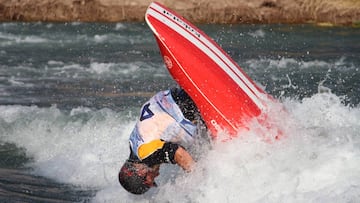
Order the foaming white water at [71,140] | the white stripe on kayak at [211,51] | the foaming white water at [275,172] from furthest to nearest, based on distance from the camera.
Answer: the foaming white water at [71,140] → the white stripe on kayak at [211,51] → the foaming white water at [275,172]

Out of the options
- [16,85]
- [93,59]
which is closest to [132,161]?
[16,85]

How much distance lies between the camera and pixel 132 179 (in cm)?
616

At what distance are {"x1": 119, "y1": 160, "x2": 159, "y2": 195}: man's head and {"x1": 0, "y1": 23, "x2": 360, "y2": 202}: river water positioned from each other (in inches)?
9.9

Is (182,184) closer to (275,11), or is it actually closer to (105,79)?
(105,79)

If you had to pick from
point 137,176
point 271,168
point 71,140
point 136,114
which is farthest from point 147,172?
point 136,114

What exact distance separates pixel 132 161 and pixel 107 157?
77.4 inches

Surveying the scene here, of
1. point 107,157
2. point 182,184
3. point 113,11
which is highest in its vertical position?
point 182,184

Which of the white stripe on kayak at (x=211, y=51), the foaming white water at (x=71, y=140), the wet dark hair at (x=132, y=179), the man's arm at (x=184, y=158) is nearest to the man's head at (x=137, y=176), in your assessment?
the wet dark hair at (x=132, y=179)

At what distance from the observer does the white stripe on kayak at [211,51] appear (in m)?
6.55

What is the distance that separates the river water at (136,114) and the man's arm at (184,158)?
0.43 ft

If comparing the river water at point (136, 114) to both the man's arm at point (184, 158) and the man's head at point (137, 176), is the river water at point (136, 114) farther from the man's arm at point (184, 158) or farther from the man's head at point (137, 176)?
the man's head at point (137, 176)

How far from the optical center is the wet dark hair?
616 cm

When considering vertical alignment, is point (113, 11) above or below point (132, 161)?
below

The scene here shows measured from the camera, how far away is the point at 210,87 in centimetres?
642
